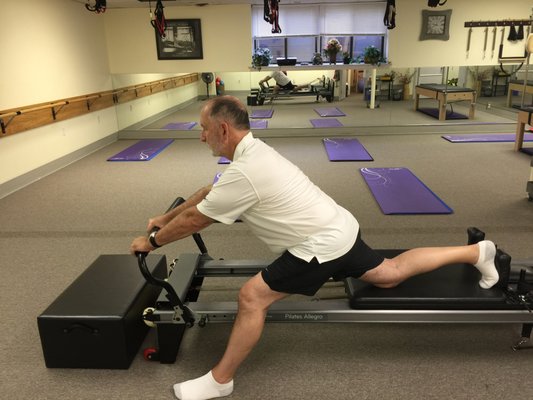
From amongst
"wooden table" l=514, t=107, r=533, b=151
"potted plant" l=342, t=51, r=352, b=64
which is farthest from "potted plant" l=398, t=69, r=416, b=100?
"wooden table" l=514, t=107, r=533, b=151

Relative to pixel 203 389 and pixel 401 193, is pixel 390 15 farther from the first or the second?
pixel 203 389

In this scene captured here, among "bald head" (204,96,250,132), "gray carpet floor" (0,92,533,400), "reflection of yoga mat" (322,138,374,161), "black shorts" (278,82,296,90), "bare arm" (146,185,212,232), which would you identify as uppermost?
"bald head" (204,96,250,132)

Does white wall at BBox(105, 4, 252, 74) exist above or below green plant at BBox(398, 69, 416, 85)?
above

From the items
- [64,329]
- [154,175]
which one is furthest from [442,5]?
[64,329]

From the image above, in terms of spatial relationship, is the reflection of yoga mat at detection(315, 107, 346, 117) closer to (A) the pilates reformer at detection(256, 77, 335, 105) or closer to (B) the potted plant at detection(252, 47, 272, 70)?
(A) the pilates reformer at detection(256, 77, 335, 105)

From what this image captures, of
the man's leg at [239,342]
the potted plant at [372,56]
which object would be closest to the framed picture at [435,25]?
the potted plant at [372,56]

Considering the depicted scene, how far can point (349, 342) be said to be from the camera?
2178 mm

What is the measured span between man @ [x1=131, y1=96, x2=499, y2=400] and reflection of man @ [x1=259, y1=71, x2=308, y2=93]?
A: 6026 mm

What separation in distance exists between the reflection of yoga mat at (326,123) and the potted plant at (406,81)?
135cm

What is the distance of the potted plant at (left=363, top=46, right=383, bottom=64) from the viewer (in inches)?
281

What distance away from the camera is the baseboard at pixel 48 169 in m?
4.74

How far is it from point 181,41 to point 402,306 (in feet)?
21.2

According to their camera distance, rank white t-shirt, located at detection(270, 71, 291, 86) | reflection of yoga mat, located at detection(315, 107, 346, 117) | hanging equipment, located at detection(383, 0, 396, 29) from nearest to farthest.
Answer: hanging equipment, located at detection(383, 0, 396, 29) → white t-shirt, located at detection(270, 71, 291, 86) → reflection of yoga mat, located at detection(315, 107, 346, 117)

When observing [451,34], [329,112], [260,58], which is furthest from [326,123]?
[451,34]
